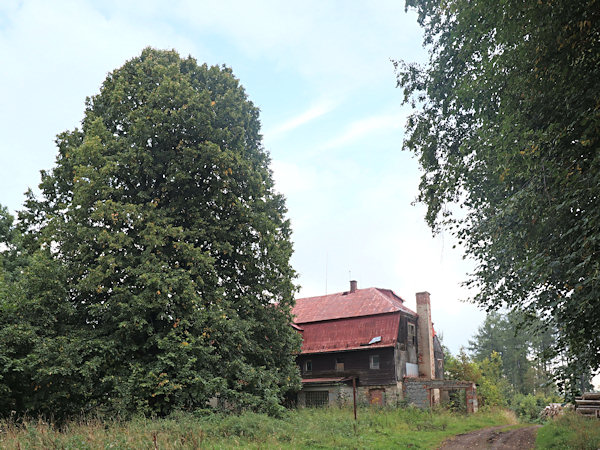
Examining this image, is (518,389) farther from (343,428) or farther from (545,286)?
(545,286)

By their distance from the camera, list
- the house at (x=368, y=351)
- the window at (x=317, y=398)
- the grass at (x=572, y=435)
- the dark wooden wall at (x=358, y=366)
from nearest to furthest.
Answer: the grass at (x=572, y=435) → the house at (x=368, y=351) → the dark wooden wall at (x=358, y=366) → the window at (x=317, y=398)

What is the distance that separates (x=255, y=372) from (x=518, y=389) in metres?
61.7

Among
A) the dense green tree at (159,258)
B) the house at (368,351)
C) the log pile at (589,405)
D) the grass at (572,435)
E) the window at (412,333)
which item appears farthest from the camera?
the window at (412,333)

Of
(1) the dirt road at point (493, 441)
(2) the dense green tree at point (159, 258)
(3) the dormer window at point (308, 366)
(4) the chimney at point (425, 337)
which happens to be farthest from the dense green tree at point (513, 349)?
(2) the dense green tree at point (159, 258)

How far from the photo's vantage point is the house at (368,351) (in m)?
33.6

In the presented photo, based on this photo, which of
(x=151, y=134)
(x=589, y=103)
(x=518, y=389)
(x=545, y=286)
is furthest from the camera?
(x=518, y=389)

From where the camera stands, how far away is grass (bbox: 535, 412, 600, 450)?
51.1 feet

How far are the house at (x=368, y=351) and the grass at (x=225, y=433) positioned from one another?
10.3 m

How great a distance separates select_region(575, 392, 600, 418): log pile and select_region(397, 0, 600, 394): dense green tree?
13.2 m

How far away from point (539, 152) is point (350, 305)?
28878 mm

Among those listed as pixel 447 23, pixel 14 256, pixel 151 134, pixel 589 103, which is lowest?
pixel 589 103

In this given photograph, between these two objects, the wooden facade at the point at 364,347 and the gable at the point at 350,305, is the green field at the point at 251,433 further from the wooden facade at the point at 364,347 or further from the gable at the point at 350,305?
the gable at the point at 350,305

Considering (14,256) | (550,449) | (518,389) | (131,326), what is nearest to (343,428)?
(550,449)

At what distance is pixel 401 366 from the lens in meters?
34.2
